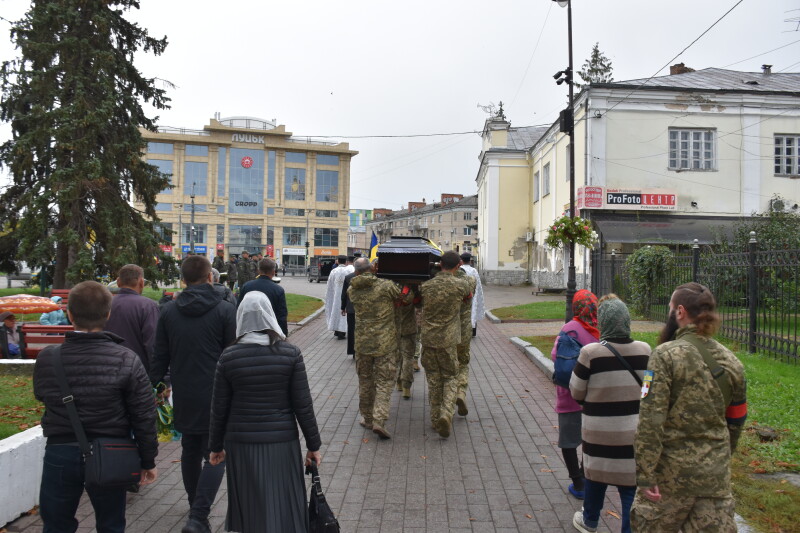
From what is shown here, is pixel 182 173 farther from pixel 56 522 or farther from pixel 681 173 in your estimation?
pixel 56 522

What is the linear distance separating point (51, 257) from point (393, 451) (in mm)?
14875

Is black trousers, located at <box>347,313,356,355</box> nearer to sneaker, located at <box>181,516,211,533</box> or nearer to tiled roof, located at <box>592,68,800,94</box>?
sneaker, located at <box>181,516,211,533</box>

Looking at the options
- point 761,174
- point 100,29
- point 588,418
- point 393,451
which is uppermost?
point 100,29

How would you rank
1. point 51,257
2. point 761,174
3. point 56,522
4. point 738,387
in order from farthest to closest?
point 761,174, point 51,257, point 56,522, point 738,387

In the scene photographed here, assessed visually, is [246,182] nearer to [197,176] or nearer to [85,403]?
[197,176]

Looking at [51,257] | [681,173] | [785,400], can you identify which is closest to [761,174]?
[681,173]

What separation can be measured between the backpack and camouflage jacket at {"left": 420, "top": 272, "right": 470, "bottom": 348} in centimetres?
200

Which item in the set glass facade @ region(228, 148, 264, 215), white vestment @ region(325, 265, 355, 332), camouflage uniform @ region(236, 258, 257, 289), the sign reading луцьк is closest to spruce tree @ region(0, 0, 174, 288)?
camouflage uniform @ region(236, 258, 257, 289)

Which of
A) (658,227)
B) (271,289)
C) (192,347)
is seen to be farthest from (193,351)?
(658,227)

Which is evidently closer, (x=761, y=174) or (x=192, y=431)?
(x=192, y=431)

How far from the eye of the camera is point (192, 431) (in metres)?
4.20

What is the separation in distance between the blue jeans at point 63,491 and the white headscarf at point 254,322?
3.46 ft

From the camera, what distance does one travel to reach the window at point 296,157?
78.8m

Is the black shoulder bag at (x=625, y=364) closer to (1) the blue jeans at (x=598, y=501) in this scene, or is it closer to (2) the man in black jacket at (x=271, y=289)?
(1) the blue jeans at (x=598, y=501)
